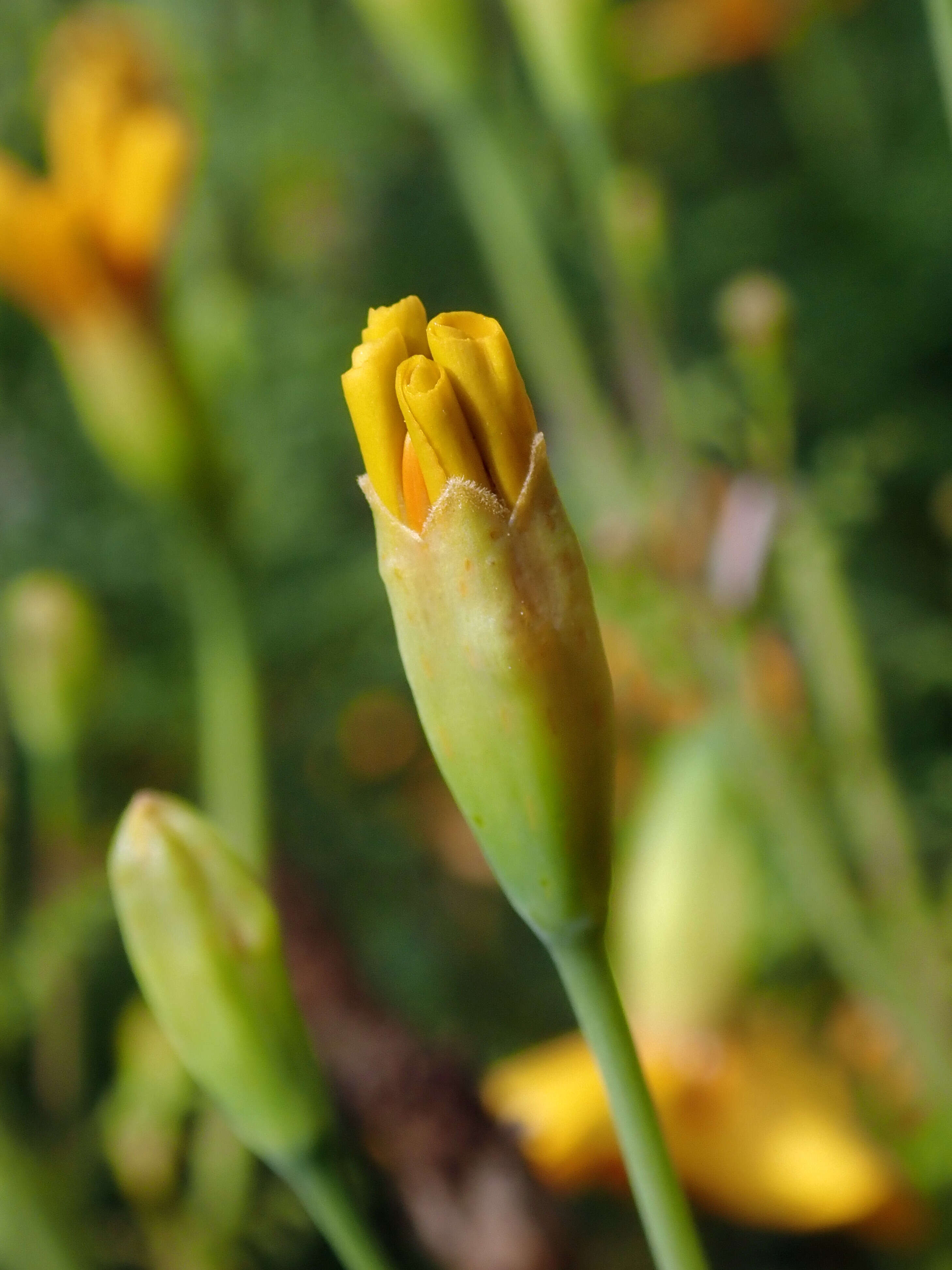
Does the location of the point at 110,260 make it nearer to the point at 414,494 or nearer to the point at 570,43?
the point at 570,43

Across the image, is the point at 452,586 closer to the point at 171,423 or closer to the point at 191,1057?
the point at 191,1057

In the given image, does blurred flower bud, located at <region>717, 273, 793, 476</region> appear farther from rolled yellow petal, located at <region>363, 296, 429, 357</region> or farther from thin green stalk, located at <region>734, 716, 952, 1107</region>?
rolled yellow petal, located at <region>363, 296, 429, 357</region>

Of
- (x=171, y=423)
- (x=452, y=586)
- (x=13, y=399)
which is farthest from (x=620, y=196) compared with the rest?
(x=13, y=399)

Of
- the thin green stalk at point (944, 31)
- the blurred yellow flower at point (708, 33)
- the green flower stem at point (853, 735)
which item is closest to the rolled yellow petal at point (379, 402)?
the thin green stalk at point (944, 31)

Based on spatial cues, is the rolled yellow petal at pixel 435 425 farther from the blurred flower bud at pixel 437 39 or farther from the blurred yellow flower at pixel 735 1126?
the blurred flower bud at pixel 437 39

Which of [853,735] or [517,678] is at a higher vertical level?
[517,678]

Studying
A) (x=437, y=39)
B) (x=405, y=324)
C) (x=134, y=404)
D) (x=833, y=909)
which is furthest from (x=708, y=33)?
(x=405, y=324)

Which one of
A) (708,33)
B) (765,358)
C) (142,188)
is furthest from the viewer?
(708,33)

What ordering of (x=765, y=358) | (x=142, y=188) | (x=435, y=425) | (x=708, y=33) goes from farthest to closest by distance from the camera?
(x=708, y=33)
(x=142, y=188)
(x=765, y=358)
(x=435, y=425)
